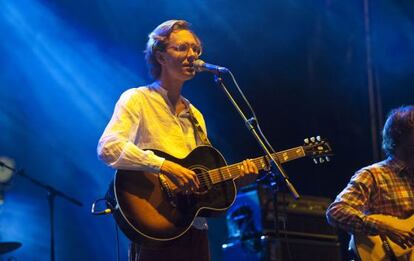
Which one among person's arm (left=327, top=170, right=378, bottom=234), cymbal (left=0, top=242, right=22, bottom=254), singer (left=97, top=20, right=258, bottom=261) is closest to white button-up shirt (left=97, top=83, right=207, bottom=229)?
singer (left=97, top=20, right=258, bottom=261)

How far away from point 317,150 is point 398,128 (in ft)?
2.98

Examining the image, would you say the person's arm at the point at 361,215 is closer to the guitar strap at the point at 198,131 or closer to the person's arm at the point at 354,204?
the person's arm at the point at 354,204

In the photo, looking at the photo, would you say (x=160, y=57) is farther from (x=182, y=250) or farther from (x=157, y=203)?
(x=182, y=250)

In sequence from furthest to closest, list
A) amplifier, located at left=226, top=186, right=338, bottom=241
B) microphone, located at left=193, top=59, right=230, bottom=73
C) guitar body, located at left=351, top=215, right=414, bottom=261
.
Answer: amplifier, located at left=226, top=186, right=338, bottom=241 → guitar body, located at left=351, top=215, right=414, bottom=261 → microphone, located at left=193, top=59, right=230, bottom=73

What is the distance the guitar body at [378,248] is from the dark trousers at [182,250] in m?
1.19

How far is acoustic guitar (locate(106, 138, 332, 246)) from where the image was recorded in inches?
128

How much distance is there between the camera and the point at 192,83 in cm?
716

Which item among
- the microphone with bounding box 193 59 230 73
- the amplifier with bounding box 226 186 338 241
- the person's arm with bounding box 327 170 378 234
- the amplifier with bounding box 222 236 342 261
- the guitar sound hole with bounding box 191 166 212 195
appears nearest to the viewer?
the guitar sound hole with bounding box 191 166 212 195

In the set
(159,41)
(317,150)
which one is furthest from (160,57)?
(317,150)

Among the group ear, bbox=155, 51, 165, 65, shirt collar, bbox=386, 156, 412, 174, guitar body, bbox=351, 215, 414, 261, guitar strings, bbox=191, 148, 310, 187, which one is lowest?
guitar body, bbox=351, 215, 414, 261

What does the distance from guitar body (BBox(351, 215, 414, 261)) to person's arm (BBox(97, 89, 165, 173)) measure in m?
1.59

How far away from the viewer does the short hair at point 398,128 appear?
14.8 ft

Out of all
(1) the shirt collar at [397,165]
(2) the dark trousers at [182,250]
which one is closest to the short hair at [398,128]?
(1) the shirt collar at [397,165]

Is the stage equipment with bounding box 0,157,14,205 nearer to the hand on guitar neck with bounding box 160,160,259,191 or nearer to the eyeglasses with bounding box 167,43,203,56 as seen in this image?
the eyeglasses with bounding box 167,43,203,56
